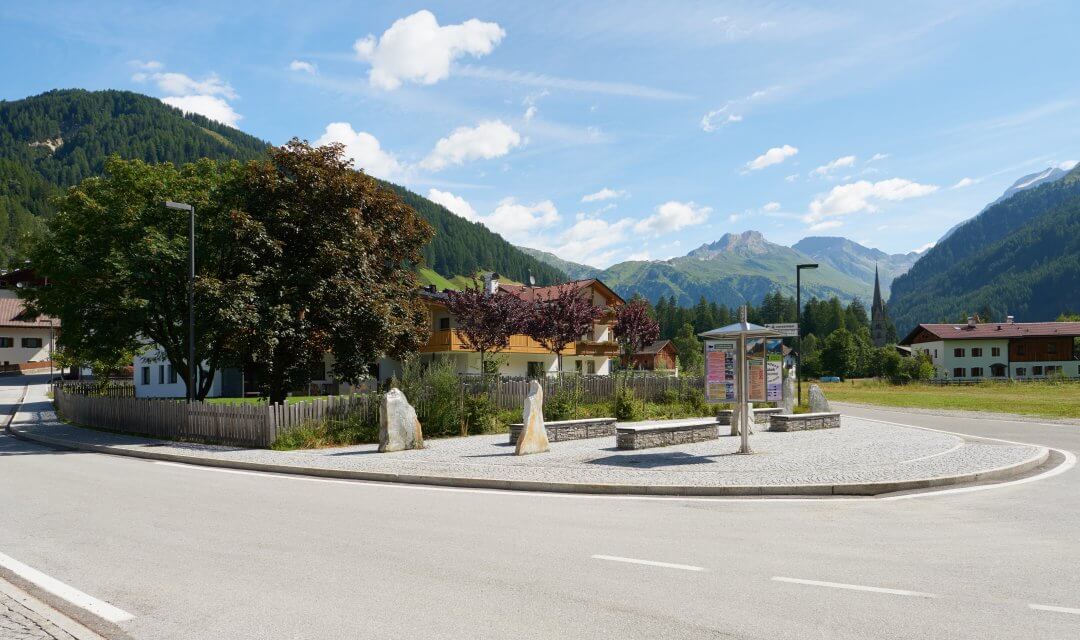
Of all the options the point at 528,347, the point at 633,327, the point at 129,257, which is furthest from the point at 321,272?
the point at 633,327

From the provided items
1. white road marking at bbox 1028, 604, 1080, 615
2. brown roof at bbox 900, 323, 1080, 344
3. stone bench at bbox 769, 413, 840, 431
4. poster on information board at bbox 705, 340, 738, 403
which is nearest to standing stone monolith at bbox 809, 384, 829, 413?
stone bench at bbox 769, 413, 840, 431

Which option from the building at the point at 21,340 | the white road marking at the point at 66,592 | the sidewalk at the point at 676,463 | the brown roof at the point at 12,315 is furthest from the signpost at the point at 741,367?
the building at the point at 21,340

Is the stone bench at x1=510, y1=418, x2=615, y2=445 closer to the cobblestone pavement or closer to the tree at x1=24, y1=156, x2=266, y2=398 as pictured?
the tree at x1=24, y1=156, x2=266, y2=398

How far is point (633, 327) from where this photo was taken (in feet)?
192

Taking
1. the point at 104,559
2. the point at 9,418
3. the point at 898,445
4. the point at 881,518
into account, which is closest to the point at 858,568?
the point at 881,518

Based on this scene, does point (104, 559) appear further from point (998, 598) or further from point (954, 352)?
point (954, 352)

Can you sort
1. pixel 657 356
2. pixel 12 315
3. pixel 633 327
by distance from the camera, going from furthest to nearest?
pixel 657 356
pixel 12 315
pixel 633 327

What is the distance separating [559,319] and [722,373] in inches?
1323

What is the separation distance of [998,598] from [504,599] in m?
3.92

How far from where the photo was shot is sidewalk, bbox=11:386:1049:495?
1176 centimetres

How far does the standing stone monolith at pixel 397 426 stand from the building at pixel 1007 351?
94978mm

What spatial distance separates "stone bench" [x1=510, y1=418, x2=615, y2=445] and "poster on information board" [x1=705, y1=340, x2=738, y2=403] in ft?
16.1

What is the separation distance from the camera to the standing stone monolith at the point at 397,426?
17.2 m

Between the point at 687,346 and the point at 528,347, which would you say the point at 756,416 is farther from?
the point at 687,346
